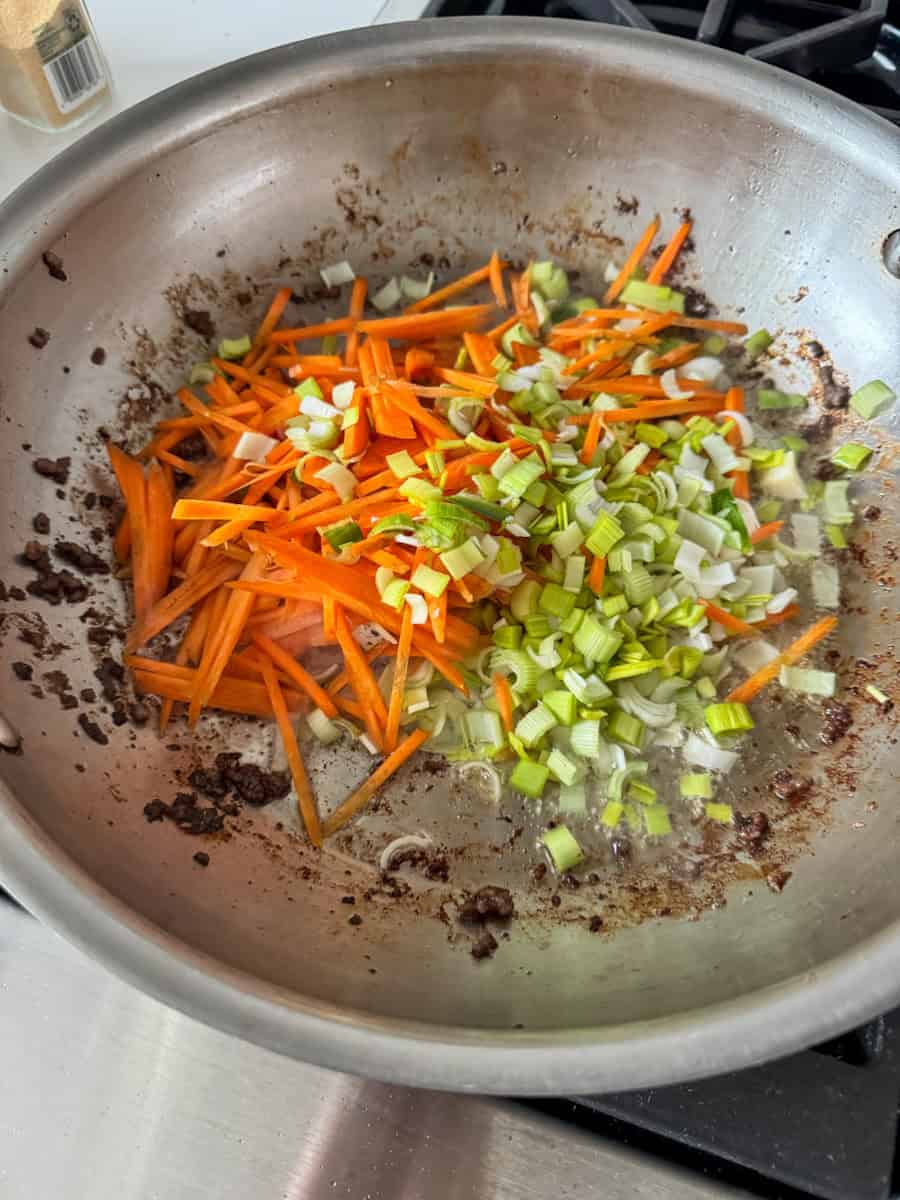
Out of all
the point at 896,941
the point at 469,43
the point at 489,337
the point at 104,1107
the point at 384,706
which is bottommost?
the point at 104,1107

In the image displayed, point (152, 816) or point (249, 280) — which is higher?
point (249, 280)

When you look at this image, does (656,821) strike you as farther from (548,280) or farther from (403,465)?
(548,280)

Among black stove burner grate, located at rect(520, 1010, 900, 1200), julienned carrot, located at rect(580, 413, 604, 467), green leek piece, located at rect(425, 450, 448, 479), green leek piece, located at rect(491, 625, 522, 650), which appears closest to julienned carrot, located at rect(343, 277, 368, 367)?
green leek piece, located at rect(425, 450, 448, 479)

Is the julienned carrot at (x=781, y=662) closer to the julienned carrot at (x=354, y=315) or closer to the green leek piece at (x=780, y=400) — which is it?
the green leek piece at (x=780, y=400)

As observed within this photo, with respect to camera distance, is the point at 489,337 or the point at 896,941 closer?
the point at 896,941

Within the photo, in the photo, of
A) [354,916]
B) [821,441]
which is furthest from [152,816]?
[821,441]

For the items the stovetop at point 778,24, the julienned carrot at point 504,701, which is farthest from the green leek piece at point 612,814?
the stovetop at point 778,24

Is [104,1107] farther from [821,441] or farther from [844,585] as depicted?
[821,441]
